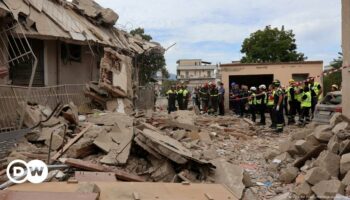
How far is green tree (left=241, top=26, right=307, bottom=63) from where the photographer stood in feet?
158

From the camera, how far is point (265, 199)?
6816 millimetres

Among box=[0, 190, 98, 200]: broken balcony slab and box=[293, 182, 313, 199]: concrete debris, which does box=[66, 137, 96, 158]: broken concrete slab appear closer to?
box=[0, 190, 98, 200]: broken balcony slab

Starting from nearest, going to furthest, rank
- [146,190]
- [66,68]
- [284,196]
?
[146,190] → [284,196] → [66,68]

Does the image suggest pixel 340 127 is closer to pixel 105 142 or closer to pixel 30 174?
pixel 105 142

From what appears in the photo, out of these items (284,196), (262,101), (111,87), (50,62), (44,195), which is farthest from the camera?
(262,101)

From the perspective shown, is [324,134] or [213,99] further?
[213,99]

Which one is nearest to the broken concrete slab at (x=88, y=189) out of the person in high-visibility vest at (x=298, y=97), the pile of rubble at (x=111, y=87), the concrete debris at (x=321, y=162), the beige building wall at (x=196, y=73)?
the concrete debris at (x=321, y=162)

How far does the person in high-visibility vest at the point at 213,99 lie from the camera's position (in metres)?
21.4

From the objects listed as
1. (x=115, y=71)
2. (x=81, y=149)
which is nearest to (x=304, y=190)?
(x=81, y=149)

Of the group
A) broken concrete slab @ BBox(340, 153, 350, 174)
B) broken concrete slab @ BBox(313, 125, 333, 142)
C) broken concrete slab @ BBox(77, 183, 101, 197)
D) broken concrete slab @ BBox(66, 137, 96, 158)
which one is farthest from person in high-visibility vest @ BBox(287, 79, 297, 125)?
broken concrete slab @ BBox(77, 183, 101, 197)

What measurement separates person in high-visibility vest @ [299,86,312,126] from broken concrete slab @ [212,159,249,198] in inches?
307

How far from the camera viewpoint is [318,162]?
7098 millimetres

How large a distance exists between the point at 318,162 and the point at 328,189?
1.05 meters

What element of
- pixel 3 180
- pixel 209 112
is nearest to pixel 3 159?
pixel 3 180
